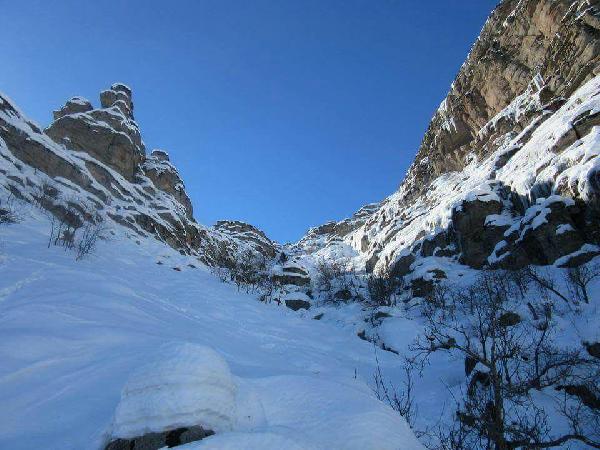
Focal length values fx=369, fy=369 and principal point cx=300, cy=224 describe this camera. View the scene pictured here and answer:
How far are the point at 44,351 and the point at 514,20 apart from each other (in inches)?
2746

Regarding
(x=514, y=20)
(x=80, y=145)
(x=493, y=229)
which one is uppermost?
(x=514, y=20)

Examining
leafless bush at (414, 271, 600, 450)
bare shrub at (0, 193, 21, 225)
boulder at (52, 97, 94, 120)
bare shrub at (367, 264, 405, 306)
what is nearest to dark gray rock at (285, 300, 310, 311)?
bare shrub at (367, 264, 405, 306)

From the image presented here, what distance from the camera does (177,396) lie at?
3.63 m

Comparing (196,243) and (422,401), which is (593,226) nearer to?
(422,401)

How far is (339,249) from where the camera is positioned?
266 feet

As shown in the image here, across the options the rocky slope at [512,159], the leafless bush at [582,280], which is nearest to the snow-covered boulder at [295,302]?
the rocky slope at [512,159]

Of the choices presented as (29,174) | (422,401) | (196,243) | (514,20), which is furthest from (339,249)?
(422,401)

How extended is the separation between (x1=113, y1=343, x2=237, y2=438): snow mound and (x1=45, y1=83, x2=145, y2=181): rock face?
48694 mm

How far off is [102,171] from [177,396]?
146ft

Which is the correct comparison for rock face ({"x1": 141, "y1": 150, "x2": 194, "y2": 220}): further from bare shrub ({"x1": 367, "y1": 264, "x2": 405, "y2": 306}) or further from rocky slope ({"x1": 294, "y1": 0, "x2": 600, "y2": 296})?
bare shrub ({"x1": 367, "y1": 264, "x2": 405, "y2": 306})

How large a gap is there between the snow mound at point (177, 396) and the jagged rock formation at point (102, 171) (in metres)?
25.5

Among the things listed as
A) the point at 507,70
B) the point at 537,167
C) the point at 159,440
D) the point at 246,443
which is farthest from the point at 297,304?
the point at 507,70

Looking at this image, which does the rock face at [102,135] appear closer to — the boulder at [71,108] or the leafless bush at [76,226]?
the boulder at [71,108]

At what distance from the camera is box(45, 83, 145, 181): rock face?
151ft
